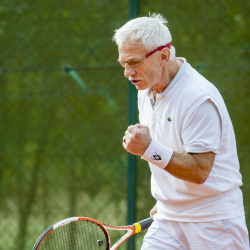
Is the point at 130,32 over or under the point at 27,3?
under

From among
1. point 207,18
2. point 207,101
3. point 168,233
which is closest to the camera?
point 207,101

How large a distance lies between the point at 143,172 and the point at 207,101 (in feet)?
7.52

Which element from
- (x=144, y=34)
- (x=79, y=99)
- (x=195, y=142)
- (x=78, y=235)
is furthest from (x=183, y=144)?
(x=79, y=99)

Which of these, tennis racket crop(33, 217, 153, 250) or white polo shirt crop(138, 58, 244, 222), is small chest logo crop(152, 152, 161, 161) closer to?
white polo shirt crop(138, 58, 244, 222)

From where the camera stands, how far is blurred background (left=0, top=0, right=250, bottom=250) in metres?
4.66

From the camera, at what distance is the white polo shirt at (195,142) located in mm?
2580

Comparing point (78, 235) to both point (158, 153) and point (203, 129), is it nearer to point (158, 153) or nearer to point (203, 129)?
point (158, 153)

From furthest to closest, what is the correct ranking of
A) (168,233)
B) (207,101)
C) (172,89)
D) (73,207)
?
(73,207)
(168,233)
(172,89)
(207,101)

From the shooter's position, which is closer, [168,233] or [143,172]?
[168,233]

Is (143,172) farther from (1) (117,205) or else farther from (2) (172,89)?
(2) (172,89)

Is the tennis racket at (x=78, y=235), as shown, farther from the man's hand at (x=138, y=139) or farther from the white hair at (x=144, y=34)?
the white hair at (x=144, y=34)

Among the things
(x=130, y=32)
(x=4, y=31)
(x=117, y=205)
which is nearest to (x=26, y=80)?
(x=4, y=31)

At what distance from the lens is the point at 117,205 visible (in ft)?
16.0

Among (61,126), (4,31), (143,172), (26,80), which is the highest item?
(4,31)
